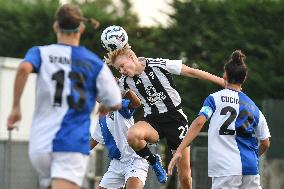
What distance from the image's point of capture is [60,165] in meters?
9.05

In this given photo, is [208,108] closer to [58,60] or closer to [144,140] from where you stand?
[144,140]

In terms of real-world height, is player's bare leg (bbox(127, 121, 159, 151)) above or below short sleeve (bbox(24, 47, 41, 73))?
below

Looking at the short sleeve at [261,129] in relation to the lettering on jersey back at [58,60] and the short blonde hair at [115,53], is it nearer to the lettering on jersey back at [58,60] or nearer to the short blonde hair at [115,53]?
the short blonde hair at [115,53]

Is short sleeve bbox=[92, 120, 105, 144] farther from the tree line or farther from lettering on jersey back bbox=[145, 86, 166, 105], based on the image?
the tree line

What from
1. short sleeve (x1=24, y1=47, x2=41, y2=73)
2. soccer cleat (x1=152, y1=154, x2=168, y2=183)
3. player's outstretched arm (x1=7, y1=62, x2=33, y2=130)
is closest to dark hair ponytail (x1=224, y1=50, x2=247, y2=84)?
soccer cleat (x1=152, y1=154, x2=168, y2=183)

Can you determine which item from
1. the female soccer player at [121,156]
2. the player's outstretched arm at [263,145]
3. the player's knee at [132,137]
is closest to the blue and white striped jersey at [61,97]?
the player's outstretched arm at [263,145]

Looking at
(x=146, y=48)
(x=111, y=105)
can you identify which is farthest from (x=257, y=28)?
(x=111, y=105)

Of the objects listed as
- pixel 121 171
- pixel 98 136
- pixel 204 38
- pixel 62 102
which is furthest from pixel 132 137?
pixel 204 38

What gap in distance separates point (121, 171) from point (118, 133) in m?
0.50

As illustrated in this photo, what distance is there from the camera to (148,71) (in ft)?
42.0

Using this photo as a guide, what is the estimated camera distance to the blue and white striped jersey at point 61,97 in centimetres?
909

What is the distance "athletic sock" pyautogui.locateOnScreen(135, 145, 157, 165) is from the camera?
12802 millimetres

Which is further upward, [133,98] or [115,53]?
[115,53]

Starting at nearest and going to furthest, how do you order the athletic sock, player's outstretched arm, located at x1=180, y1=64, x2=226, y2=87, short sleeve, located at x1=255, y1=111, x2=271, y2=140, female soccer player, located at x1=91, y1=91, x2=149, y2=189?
short sleeve, located at x1=255, y1=111, x2=271, y2=140 < player's outstretched arm, located at x1=180, y1=64, x2=226, y2=87 < the athletic sock < female soccer player, located at x1=91, y1=91, x2=149, y2=189
